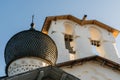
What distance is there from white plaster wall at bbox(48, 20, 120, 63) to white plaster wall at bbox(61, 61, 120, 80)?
57.3 inches

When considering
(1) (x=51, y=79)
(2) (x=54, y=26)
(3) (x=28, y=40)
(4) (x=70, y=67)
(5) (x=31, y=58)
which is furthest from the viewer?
(2) (x=54, y=26)

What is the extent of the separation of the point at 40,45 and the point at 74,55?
3.98 meters

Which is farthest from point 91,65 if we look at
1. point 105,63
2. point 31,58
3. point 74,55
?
point 31,58

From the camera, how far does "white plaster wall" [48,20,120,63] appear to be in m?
16.8

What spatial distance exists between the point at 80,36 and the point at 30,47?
522 cm

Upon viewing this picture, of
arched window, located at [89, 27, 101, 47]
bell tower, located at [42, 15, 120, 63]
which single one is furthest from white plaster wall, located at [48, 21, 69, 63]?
arched window, located at [89, 27, 101, 47]

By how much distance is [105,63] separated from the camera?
15.1 m

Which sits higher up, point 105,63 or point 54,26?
point 54,26

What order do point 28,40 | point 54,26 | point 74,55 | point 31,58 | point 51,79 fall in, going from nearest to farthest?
point 51,79 < point 31,58 < point 28,40 < point 74,55 < point 54,26

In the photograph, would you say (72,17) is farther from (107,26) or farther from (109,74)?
(109,74)

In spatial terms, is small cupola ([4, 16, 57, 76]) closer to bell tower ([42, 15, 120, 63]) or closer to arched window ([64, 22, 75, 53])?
bell tower ([42, 15, 120, 63])

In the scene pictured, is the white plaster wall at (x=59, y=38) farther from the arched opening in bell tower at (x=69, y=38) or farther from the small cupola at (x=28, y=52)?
the small cupola at (x=28, y=52)

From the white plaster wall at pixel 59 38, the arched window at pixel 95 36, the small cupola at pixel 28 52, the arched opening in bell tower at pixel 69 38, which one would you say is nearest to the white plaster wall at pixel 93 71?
the white plaster wall at pixel 59 38

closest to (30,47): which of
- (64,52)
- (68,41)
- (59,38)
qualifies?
(64,52)
